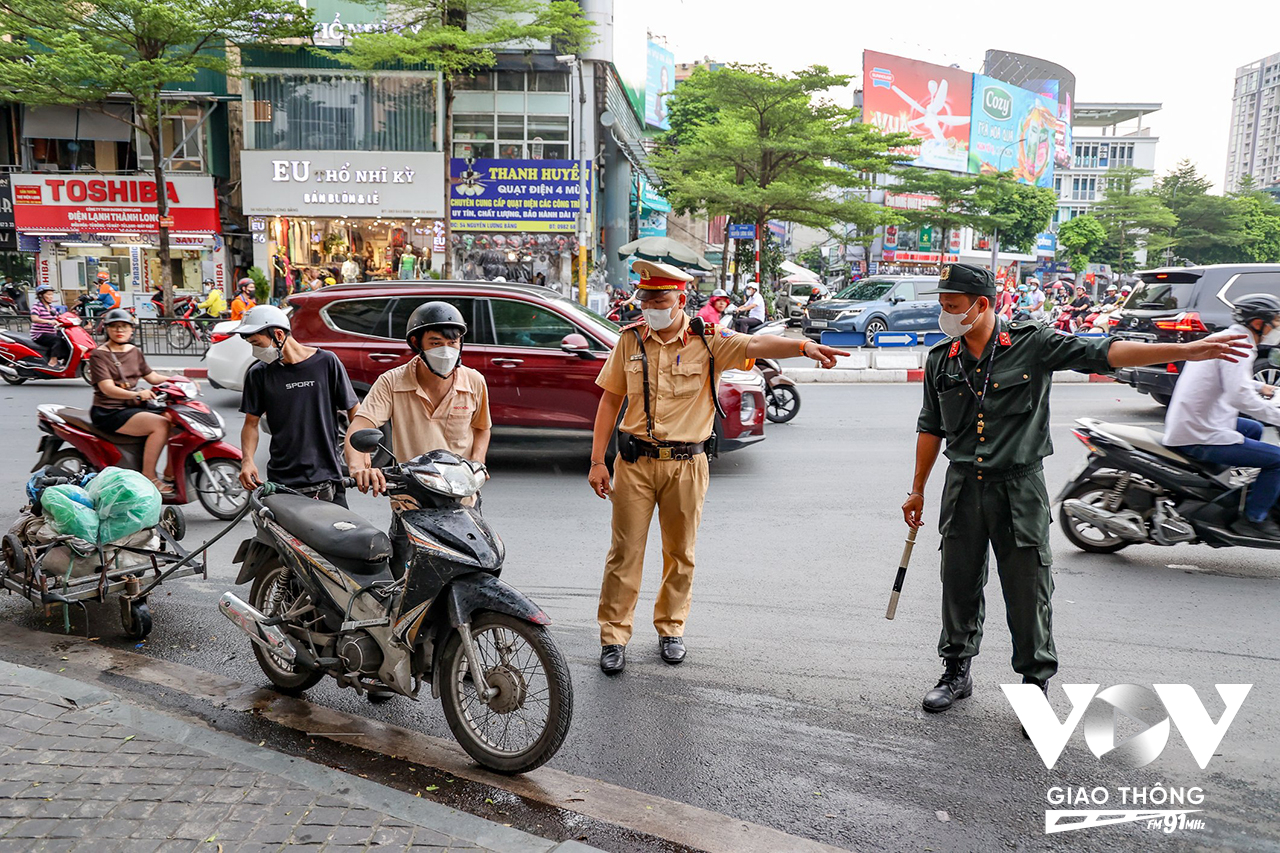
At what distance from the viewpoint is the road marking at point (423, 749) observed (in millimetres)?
3098

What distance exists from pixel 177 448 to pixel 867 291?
66.2 ft

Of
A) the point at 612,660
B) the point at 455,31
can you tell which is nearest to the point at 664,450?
the point at 612,660

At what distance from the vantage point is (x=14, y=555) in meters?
5.03

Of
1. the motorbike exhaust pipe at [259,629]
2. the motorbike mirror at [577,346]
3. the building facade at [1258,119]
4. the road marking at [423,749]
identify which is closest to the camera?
the road marking at [423,749]

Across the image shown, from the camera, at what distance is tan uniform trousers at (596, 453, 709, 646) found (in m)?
4.33

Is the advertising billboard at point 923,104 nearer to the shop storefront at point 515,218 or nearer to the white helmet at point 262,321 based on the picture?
the shop storefront at point 515,218

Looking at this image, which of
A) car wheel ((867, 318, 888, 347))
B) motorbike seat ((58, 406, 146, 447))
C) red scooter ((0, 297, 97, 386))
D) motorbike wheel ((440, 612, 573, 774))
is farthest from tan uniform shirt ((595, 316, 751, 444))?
car wheel ((867, 318, 888, 347))

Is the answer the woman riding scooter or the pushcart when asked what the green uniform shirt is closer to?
the pushcart

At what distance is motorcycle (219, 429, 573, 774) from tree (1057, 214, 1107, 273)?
69489mm

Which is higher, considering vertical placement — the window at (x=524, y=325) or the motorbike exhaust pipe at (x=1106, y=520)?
the window at (x=524, y=325)

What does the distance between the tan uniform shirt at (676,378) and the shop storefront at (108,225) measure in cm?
2943

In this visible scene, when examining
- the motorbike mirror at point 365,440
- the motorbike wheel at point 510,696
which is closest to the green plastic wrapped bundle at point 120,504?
the motorbike mirror at point 365,440

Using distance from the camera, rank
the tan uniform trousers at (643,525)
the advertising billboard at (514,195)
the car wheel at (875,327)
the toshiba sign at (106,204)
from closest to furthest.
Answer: the tan uniform trousers at (643,525)
the car wheel at (875,327)
the advertising billboard at (514,195)
the toshiba sign at (106,204)

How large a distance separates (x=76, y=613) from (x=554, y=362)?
4587mm
